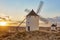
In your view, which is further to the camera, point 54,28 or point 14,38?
point 54,28

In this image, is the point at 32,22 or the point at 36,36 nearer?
the point at 36,36

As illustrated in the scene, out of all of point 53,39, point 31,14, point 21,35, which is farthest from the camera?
point 31,14

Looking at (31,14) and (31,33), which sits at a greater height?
(31,14)

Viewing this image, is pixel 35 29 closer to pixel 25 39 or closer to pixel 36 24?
pixel 36 24

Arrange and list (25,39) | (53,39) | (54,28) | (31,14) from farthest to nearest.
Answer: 1. (54,28)
2. (31,14)
3. (25,39)
4. (53,39)

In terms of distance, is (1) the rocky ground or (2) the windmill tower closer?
(1) the rocky ground

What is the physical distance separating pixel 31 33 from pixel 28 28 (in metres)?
2.77

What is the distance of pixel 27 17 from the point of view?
5550 centimetres

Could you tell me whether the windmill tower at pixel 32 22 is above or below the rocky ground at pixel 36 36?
above

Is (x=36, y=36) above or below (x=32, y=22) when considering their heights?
below

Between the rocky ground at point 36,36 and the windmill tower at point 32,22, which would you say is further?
the windmill tower at point 32,22

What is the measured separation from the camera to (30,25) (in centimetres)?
5428

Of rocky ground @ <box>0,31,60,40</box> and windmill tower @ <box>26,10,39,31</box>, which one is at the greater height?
windmill tower @ <box>26,10,39,31</box>

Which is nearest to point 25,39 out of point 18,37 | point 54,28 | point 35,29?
point 18,37
